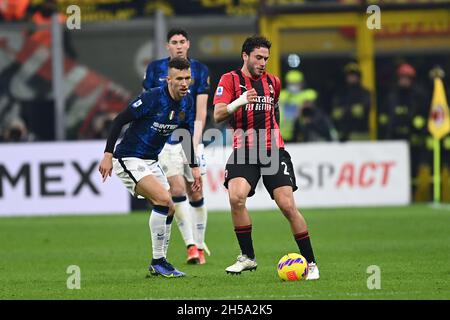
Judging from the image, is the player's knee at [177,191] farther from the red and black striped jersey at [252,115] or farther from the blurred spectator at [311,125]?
the blurred spectator at [311,125]

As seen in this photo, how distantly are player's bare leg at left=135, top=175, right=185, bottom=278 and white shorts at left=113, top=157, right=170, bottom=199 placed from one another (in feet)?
0.21

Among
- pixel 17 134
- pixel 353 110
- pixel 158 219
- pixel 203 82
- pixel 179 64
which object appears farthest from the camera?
pixel 353 110

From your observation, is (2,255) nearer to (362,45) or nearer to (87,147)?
(87,147)

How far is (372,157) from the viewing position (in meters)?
21.2

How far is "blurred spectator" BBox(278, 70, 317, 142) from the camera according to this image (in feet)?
73.7

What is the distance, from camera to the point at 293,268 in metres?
10.9

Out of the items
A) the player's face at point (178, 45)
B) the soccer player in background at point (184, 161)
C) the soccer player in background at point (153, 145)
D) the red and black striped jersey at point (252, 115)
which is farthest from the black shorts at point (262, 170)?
the player's face at point (178, 45)

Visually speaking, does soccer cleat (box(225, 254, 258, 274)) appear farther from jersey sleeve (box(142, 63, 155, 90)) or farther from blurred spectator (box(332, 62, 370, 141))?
blurred spectator (box(332, 62, 370, 141))

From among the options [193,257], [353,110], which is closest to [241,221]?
[193,257]

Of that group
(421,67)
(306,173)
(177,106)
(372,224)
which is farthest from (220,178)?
(177,106)

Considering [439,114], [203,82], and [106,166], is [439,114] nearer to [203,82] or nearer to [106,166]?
[203,82]

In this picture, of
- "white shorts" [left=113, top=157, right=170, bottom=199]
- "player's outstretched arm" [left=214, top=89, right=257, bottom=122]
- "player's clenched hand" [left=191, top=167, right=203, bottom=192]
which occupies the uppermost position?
"player's outstretched arm" [left=214, top=89, right=257, bottom=122]

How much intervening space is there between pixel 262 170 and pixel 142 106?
124 cm

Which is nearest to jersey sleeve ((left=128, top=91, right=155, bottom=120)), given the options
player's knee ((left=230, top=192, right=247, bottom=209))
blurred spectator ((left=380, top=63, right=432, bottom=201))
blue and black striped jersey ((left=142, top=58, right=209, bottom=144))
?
player's knee ((left=230, top=192, right=247, bottom=209))
